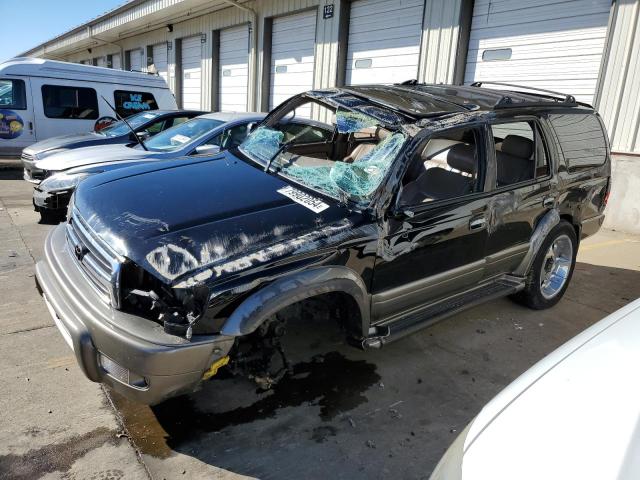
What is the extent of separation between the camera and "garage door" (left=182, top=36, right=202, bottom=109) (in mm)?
18219

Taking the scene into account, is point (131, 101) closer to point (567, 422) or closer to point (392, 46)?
point (392, 46)

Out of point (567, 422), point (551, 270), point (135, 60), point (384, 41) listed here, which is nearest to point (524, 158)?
point (551, 270)

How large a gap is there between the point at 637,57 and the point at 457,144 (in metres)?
4.99

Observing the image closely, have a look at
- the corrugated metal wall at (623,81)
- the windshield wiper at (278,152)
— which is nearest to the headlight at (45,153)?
the windshield wiper at (278,152)

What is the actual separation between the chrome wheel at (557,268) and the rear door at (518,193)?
64cm

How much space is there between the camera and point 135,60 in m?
23.9

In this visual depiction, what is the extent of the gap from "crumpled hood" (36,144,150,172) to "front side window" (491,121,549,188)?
4346 mm

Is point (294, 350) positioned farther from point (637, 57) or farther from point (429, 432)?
point (637, 57)

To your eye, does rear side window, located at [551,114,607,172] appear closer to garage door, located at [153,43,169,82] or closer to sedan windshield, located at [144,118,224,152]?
sedan windshield, located at [144,118,224,152]

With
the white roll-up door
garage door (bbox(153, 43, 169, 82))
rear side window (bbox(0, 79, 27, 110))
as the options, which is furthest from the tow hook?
the white roll-up door

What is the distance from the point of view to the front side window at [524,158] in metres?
4.04

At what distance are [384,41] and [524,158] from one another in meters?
7.82

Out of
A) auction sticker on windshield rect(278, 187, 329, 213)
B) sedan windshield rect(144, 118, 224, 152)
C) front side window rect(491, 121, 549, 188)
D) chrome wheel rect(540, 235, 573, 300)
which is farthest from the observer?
sedan windshield rect(144, 118, 224, 152)

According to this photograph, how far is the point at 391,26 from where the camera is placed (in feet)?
35.3
